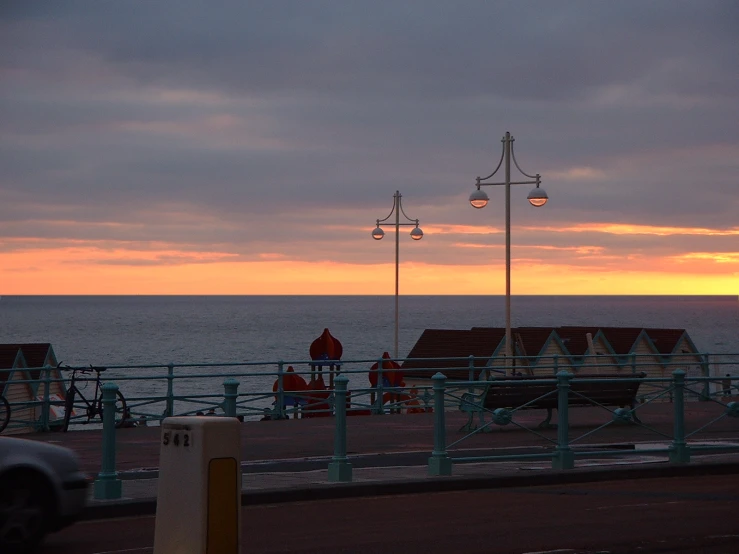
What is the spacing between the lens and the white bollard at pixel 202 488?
20.0 feet

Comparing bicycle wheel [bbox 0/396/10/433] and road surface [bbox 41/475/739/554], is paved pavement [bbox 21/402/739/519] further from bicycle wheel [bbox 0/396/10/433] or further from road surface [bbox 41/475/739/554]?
bicycle wheel [bbox 0/396/10/433]

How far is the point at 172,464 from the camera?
630 cm

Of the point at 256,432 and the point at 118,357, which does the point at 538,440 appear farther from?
the point at 118,357

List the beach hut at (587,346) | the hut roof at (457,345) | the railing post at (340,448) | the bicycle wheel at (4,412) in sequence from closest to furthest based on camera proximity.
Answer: the railing post at (340,448) → the bicycle wheel at (4,412) → the hut roof at (457,345) → the beach hut at (587,346)

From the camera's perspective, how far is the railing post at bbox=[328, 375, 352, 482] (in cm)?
1369

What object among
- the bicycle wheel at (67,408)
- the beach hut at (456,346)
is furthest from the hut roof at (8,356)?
the bicycle wheel at (67,408)

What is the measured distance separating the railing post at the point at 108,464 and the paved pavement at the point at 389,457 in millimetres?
182

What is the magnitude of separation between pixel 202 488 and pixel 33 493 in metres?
3.98

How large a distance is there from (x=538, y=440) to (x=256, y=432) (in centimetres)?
526

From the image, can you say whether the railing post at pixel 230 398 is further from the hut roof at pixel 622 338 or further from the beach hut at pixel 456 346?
the hut roof at pixel 622 338

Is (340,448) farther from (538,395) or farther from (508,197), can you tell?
(508,197)

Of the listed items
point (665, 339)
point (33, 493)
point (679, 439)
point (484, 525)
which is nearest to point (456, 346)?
point (665, 339)

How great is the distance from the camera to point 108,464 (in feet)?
40.9

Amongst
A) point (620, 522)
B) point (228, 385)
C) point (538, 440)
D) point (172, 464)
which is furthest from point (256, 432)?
point (172, 464)
